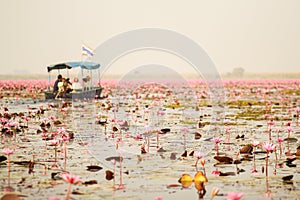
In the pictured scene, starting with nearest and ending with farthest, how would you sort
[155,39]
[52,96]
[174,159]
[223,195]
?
1. [223,195]
2. [174,159]
3. [155,39]
4. [52,96]

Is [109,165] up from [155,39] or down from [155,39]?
down

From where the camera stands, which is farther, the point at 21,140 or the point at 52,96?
the point at 52,96

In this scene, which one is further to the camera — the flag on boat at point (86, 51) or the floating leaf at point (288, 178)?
the flag on boat at point (86, 51)

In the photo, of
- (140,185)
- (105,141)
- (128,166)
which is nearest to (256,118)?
(105,141)

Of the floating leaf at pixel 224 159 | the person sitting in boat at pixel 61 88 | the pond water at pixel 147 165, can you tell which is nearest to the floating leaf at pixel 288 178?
the pond water at pixel 147 165

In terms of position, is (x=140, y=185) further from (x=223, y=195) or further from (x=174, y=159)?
(x=174, y=159)

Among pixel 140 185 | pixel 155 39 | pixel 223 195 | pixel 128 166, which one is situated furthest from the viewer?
pixel 155 39

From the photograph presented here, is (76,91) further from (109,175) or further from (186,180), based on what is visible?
(186,180)

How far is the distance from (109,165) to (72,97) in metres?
12.0

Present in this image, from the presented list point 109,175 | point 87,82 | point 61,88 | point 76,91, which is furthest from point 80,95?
point 109,175

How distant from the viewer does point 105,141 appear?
6.14 meters

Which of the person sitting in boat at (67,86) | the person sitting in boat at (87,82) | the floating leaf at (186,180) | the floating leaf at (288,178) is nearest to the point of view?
the floating leaf at (186,180)

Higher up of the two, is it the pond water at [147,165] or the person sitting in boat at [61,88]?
the person sitting in boat at [61,88]

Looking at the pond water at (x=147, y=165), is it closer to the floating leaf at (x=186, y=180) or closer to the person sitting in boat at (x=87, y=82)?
the floating leaf at (x=186, y=180)
